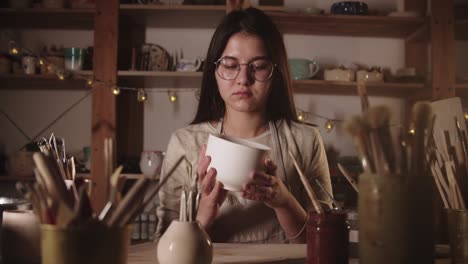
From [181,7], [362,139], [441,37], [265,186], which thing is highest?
[181,7]

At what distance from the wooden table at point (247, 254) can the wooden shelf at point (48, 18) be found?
6.28 ft

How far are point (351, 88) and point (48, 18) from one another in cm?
173

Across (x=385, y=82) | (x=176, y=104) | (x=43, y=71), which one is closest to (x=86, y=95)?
(x=43, y=71)

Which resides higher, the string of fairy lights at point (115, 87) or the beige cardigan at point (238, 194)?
the string of fairy lights at point (115, 87)

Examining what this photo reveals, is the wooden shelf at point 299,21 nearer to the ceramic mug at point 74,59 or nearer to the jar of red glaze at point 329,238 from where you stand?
the ceramic mug at point 74,59

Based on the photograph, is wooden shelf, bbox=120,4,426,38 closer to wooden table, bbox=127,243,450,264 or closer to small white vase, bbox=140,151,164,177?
small white vase, bbox=140,151,164,177

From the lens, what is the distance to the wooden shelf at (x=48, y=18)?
2518mm

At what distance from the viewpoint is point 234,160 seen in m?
0.89

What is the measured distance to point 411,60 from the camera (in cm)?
276

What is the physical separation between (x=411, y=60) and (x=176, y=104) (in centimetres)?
141

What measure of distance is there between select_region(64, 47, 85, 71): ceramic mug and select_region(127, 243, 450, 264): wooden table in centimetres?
178

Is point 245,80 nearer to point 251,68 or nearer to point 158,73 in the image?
point 251,68

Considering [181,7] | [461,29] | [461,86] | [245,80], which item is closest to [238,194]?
[245,80]

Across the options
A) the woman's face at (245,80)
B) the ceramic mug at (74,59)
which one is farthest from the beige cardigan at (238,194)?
the ceramic mug at (74,59)
